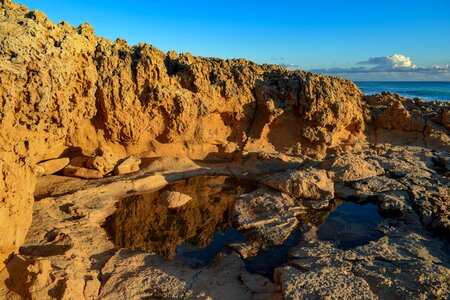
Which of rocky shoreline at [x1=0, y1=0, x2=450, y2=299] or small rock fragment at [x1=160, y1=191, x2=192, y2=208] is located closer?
rocky shoreline at [x1=0, y1=0, x2=450, y2=299]

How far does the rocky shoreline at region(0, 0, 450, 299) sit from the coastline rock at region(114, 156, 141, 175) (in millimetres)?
58

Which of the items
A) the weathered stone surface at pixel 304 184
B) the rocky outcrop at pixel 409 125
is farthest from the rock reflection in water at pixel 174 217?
the rocky outcrop at pixel 409 125

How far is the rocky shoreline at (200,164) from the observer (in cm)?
474

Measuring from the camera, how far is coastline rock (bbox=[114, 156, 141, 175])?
8891 mm

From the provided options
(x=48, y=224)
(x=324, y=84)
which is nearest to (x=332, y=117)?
(x=324, y=84)

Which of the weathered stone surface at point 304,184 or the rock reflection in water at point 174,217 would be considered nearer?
the rock reflection in water at point 174,217

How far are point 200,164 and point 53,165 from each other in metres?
4.24

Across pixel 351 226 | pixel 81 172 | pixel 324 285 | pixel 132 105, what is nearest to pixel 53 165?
pixel 81 172

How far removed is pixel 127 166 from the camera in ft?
29.7

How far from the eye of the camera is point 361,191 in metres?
7.85

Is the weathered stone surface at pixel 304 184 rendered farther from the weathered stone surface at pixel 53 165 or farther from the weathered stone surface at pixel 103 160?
the weathered stone surface at pixel 53 165

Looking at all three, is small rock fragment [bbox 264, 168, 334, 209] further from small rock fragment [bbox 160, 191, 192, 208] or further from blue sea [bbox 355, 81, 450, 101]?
blue sea [bbox 355, 81, 450, 101]

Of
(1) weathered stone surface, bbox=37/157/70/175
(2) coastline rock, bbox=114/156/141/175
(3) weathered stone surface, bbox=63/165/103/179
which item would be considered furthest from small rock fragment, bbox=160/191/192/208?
(1) weathered stone surface, bbox=37/157/70/175

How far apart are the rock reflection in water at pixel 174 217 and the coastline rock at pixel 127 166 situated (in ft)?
4.29
